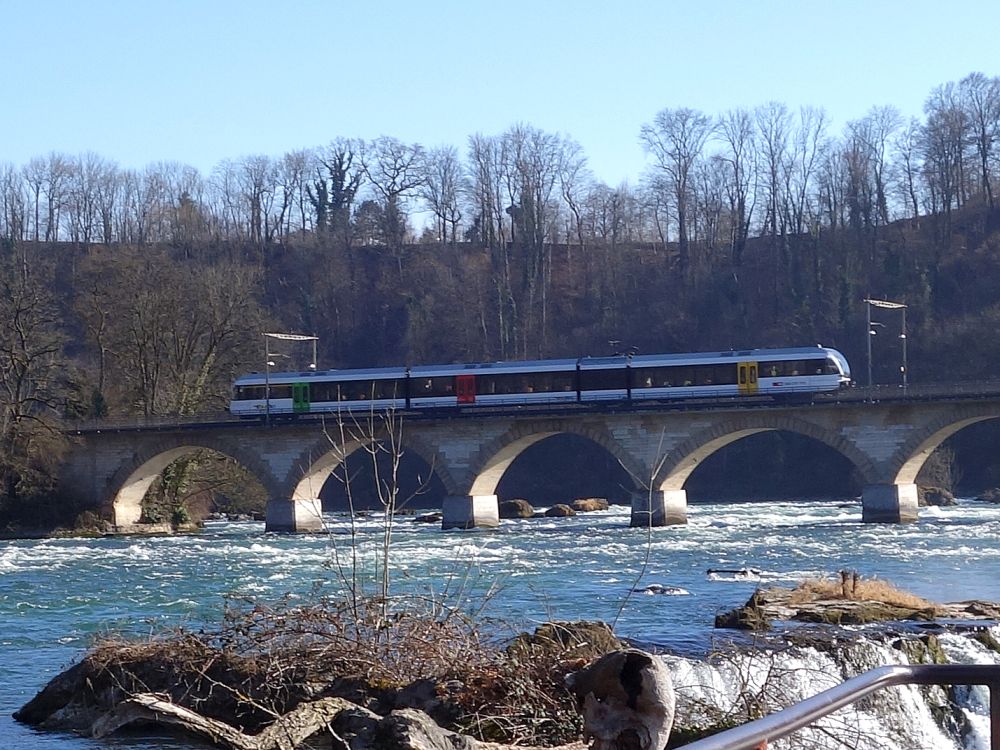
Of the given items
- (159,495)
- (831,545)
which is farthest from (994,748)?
(159,495)

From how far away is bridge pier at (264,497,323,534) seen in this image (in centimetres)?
4484

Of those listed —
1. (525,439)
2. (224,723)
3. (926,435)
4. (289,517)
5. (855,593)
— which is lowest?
(224,723)

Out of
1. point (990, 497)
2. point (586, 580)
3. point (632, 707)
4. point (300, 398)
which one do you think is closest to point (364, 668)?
point (632, 707)

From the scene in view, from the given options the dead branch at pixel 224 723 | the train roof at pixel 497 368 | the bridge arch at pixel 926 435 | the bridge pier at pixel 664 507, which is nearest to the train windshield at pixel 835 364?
the bridge arch at pixel 926 435

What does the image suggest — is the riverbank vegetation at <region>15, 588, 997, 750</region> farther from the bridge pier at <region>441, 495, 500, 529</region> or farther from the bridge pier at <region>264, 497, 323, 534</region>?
the bridge pier at <region>264, 497, 323, 534</region>

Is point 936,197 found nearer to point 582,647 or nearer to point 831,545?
point 831,545

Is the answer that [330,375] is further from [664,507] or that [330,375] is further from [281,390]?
[664,507]

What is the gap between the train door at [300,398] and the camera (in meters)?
46.1

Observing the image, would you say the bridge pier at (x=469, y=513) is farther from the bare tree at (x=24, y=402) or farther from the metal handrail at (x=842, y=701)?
the metal handrail at (x=842, y=701)

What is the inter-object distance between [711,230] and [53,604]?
199 feet

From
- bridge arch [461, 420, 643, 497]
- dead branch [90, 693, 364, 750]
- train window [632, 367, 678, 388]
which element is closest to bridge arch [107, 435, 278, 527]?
bridge arch [461, 420, 643, 497]

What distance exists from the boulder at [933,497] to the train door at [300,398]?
21240 mm

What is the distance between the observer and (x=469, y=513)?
44.0 metres

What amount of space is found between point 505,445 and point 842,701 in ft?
136
